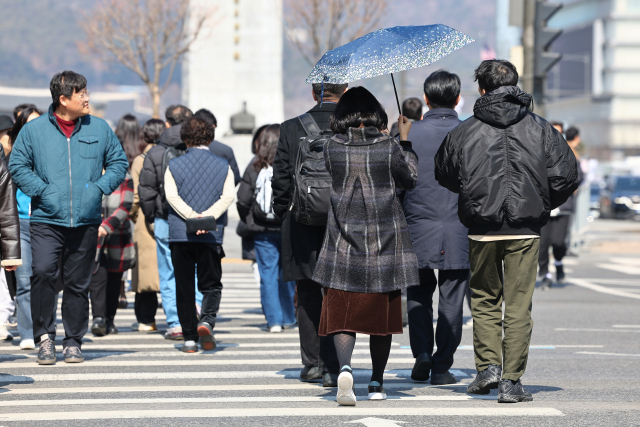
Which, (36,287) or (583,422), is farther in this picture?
(36,287)

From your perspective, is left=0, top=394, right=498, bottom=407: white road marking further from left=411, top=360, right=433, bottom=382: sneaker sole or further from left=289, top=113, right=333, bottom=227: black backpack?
left=289, top=113, right=333, bottom=227: black backpack

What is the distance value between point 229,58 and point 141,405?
23.2 meters

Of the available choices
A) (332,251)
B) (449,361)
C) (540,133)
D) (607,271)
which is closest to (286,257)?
(332,251)

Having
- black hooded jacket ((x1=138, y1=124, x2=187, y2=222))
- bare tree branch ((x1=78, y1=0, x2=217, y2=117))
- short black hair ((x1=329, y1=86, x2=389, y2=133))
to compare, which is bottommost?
black hooded jacket ((x1=138, y1=124, x2=187, y2=222))

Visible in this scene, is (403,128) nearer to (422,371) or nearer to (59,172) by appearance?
(422,371)

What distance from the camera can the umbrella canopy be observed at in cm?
561

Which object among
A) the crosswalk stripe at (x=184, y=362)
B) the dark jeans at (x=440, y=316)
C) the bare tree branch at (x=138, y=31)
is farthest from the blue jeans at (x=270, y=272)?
the bare tree branch at (x=138, y=31)

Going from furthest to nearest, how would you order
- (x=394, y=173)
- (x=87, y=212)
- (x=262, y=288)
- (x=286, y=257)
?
(x=262, y=288), (x=87, y=212), (x=286, y=257), (x=394, y=173)

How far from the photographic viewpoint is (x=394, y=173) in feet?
18.4

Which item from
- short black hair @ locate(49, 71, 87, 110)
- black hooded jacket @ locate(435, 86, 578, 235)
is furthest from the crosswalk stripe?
black hooded jacket @ locate(435, 86, 578, 235)

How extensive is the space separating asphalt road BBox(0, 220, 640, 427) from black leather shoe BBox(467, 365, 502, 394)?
82mm

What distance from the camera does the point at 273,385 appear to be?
6.41m

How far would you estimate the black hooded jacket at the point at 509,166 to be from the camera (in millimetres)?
5719

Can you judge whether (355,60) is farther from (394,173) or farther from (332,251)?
(332,251)
